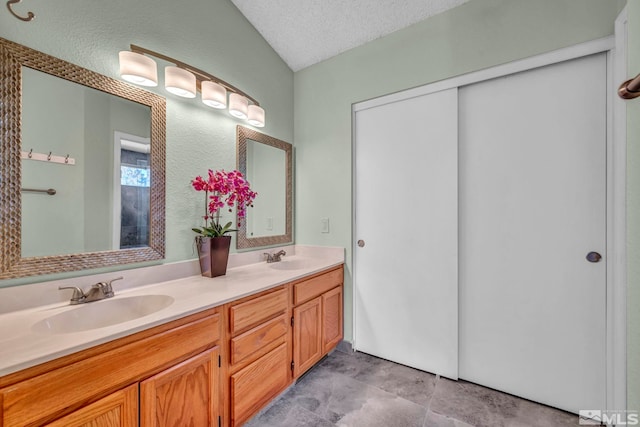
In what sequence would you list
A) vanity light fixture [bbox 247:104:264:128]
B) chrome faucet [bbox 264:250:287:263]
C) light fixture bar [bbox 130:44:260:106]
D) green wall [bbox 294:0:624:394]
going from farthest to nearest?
chrome faucet [bbox 264:250:287:263]
vanity light fixture [bbox 247:104:264:128]
green wall [bbox 294:0:624:394]
light fixture bar [bbox 130:44:260:106]

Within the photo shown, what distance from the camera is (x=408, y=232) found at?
6.47 feet

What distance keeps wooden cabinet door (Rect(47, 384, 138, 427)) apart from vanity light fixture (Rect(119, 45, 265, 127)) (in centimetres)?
140

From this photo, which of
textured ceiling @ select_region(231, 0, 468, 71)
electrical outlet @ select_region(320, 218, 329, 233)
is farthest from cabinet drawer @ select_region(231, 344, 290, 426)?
textured ceiling @ select_region(231, 0, 468, 71)

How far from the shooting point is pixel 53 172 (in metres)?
1.16

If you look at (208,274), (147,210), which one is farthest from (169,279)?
(147,210)

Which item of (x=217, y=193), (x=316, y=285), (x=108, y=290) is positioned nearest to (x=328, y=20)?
(x=217, y=193)

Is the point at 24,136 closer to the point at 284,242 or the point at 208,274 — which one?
the point at 208,274

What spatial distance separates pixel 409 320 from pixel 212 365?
140 cm

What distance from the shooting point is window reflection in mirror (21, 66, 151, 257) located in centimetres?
111

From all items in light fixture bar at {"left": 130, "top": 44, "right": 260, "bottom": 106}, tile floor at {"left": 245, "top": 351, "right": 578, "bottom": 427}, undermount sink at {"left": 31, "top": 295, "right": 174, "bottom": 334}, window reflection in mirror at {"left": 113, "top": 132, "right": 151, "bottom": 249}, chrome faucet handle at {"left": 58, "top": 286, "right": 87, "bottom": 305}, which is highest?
light fixture bar at {"left": 130, "top": 44, "right": 260, "bottom": 106}

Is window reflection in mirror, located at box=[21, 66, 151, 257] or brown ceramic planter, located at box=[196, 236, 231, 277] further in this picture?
brown ceramic planter, located at box=[196, 236, 231, 277]

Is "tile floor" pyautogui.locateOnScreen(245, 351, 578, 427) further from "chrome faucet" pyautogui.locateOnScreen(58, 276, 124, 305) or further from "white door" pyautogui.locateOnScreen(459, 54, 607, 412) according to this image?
"chrome faucet" pyautogui.locateOnScreen(58, 276, 124, 305)

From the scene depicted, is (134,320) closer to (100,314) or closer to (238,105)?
(100,314)

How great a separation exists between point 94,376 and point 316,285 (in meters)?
1.26
